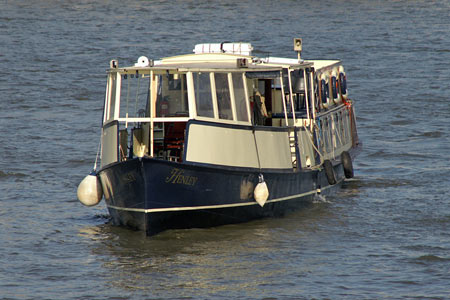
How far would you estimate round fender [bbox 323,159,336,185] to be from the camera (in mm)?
19000

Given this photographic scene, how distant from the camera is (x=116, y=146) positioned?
16500mm

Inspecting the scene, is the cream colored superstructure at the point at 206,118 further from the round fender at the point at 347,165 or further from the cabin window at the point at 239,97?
the round fender at the point at 347,165

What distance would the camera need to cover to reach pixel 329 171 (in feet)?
62.5

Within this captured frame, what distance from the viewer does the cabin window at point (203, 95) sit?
642 inches

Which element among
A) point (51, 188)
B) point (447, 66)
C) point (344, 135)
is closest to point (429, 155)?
point (344, 135)

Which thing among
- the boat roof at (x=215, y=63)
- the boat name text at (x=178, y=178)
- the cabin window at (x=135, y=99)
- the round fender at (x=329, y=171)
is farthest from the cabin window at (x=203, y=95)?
the round fender at (x=329, y=171)

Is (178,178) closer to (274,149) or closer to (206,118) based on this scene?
(206,118)

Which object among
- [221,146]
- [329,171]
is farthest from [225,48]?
[221,146]

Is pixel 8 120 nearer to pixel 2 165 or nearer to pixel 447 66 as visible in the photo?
pixel 2 165

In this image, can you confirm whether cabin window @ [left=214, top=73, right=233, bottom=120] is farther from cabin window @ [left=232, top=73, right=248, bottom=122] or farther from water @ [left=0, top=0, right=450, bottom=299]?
water @ [left=0, top=0, right=450, bottom=299]

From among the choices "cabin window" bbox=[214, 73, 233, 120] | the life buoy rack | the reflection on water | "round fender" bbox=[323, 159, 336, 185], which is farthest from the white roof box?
the reflection on water

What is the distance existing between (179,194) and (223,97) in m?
2.03

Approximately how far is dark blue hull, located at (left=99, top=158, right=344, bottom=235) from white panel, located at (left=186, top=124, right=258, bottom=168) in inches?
7.0

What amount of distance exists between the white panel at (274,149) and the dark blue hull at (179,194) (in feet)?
0.65
